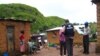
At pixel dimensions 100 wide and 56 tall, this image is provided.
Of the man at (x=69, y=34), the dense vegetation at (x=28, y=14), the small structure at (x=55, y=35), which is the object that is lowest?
the small structure at (x=55, y=35)

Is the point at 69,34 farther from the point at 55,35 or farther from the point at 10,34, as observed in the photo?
the point at 55,35

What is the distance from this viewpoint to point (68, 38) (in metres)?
15.8

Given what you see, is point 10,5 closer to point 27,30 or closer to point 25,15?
point 25,15

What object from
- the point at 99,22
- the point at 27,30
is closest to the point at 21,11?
the point at 27,30

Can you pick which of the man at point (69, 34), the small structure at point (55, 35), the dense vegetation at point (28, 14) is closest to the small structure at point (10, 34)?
the man at point (69, 34)

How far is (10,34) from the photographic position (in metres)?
24.1

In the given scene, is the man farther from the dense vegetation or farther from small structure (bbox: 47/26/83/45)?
the dense vegetation

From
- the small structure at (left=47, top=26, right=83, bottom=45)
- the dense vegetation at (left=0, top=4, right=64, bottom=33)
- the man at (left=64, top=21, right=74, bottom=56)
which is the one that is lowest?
the small structure at (left=47, top=26, right=83, bottom=45)

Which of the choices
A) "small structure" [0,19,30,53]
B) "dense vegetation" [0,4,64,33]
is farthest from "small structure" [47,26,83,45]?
"small structure" [0,19,30,53]

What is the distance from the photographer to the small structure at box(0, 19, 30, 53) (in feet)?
75.5

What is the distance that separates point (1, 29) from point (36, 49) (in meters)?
4.59

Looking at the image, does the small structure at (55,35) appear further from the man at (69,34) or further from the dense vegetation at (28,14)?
the man at (69,34)

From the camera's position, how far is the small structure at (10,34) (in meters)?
23.0

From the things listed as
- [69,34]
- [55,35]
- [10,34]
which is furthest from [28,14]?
[69,34]
